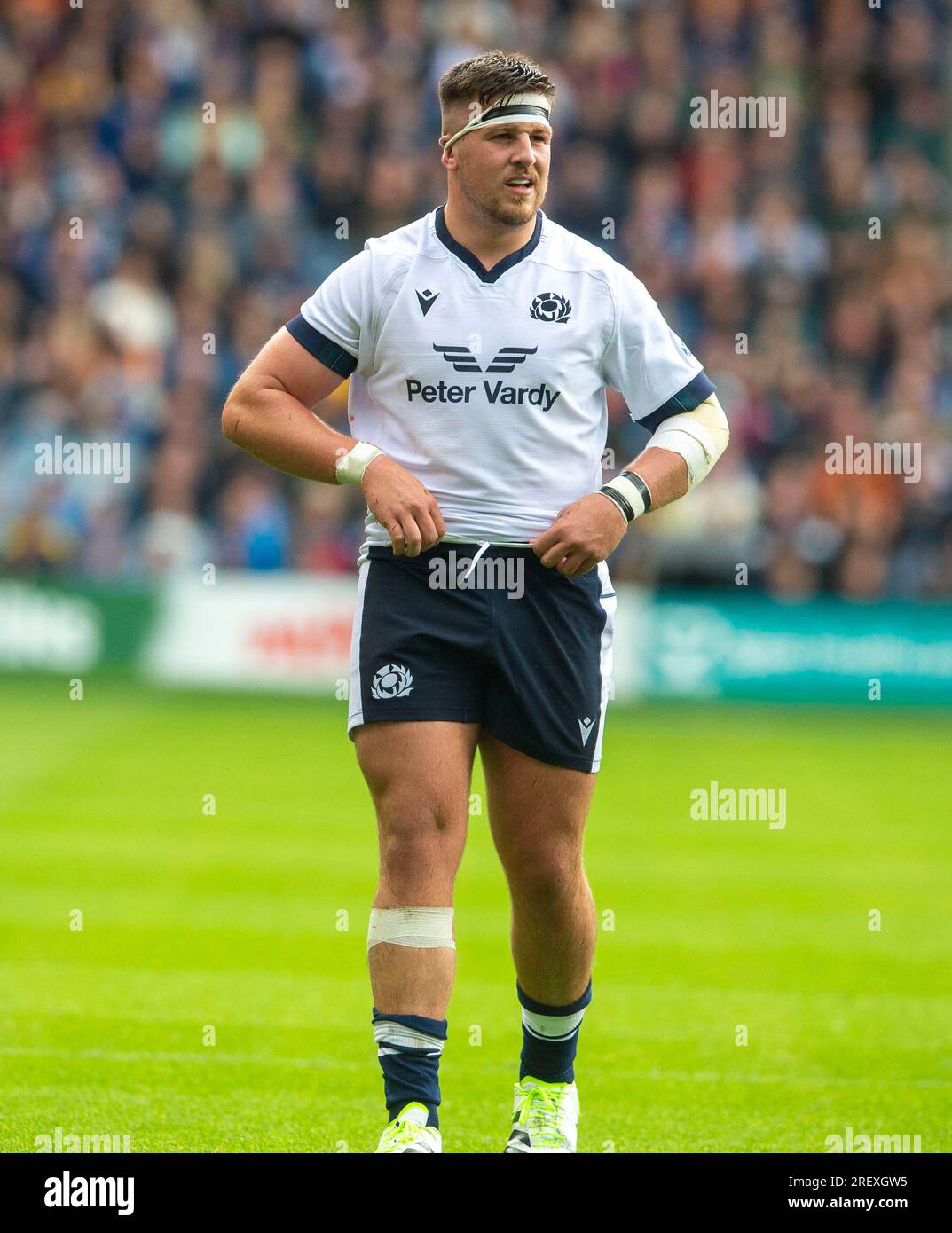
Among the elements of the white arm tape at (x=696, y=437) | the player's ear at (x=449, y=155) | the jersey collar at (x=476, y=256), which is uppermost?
the player's ear at (x=449, y=155)

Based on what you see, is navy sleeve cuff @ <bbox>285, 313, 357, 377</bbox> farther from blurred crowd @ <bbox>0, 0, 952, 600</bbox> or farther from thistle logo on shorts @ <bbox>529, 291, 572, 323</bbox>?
blurred crowd @ <bbox>0, 0, 952, 600</bbox>

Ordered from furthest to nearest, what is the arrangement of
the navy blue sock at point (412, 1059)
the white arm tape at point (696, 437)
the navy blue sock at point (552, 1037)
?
the navy blue sock at point (552, 1037) < the white arm tape at point (696, 437) < the navy blue sock at point (412, 1059)

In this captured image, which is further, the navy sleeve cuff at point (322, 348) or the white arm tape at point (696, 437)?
the white arm tape at point (696, 437)

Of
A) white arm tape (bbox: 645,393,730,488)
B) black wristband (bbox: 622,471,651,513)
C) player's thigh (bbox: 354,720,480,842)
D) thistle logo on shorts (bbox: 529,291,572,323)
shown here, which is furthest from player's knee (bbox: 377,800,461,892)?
thistle logo on shorts (bbox: 529,291,572,323)

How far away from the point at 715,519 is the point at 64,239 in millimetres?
7459

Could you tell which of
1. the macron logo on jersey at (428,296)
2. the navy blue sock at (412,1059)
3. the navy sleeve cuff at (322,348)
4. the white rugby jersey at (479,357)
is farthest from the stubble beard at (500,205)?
the navy blue sock at (412,1059)

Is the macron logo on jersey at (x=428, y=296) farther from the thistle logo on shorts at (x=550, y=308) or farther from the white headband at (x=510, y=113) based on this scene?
the white headband at (x=510, y=113)

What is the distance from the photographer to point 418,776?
15.3 ft

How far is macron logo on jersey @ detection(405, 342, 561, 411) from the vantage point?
482 centimetres

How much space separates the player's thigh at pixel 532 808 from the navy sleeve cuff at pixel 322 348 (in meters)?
1.02

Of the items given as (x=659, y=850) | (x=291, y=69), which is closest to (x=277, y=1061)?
(x=659, y=850)

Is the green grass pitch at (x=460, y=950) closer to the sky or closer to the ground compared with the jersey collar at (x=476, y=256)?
closer to the ground

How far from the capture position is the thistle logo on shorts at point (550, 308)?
4.86 metres
